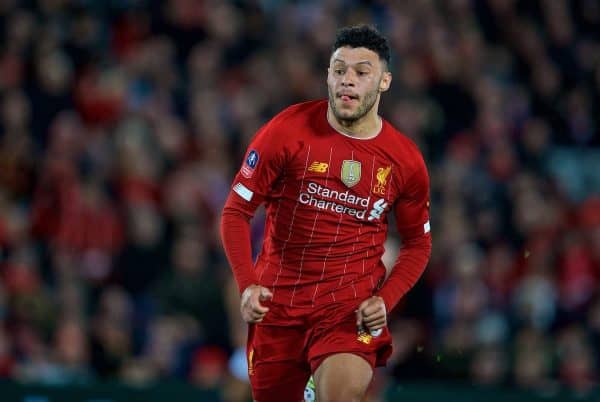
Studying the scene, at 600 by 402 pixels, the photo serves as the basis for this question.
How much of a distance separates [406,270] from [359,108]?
2.69 feet

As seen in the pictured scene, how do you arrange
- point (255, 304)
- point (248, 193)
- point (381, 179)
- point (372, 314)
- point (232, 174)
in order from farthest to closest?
point (232, 174) → point (381, 179) → point (248, 193) → point (372, 314) → point (255, 304)

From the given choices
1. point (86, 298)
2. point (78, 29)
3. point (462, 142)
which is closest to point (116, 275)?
point (86, 298)

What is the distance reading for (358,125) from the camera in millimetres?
5684

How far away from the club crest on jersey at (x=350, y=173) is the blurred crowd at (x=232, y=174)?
2996 millimetres

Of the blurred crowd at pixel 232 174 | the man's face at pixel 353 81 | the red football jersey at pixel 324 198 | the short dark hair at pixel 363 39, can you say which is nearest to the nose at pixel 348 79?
the man's face at pixel 353 81

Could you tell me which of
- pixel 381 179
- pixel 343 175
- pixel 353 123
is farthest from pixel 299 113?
pixel 381 179

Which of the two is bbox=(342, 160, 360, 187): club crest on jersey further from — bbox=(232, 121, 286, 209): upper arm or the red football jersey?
bbox=(232, 121, 286, 209): upper arm

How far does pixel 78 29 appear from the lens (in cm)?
1206

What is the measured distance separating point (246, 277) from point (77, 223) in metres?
5.35

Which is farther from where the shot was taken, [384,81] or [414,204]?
[414,204]

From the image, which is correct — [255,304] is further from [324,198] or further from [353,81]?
[353,81]

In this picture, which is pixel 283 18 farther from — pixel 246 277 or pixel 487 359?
pixel 246 277

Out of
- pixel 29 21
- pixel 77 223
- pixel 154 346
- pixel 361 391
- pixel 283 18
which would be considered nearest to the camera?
pixel 361 391

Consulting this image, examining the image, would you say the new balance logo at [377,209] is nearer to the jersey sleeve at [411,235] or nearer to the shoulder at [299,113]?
the jersey sleeve at [411,235]
